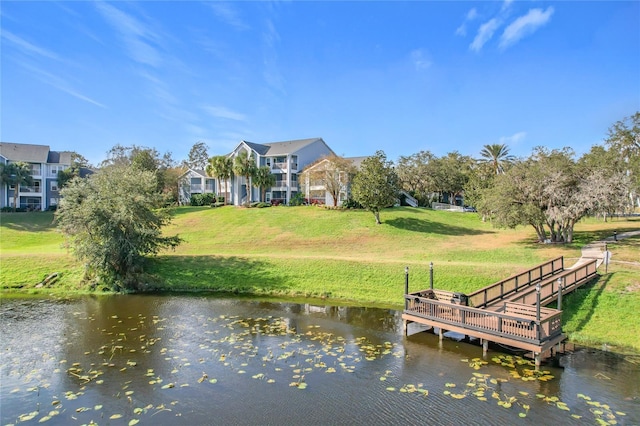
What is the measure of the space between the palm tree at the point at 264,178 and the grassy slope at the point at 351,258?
468 inches

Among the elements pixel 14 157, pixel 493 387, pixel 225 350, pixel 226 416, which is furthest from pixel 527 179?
pixel 14 157

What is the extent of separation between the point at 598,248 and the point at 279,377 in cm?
2902

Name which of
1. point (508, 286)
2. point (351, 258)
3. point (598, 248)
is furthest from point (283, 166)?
point (508, 286)

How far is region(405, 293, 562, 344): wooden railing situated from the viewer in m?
14.3

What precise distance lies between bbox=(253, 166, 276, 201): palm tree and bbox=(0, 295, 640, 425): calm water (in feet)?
153

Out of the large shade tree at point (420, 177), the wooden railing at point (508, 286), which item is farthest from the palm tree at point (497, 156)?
the wooden railing at point (508, 286)

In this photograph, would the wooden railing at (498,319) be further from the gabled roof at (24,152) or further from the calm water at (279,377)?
the gabled roof at (24,152)

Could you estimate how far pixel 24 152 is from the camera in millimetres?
69562

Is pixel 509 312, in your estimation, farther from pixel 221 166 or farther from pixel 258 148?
pixel 258 148

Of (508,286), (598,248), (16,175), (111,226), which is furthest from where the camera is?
(16,175)

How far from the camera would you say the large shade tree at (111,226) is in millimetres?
27125

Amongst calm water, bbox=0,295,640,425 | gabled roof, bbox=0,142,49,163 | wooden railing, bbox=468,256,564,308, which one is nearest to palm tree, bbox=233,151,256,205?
gabled roof, bbox=0,142,49,163

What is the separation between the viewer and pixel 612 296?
63.4 feet

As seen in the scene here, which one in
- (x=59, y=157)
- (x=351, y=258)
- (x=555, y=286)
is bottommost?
(x=555, y=286)
